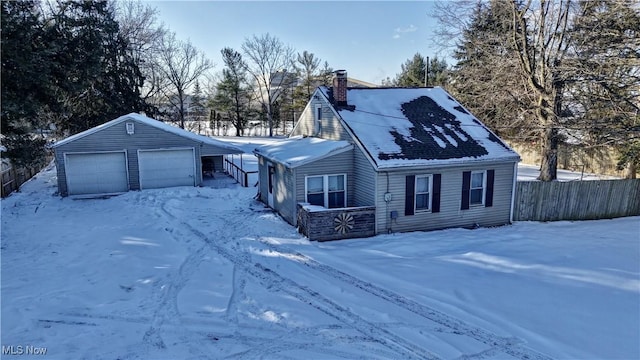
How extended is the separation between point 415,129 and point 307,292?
8.46 meters

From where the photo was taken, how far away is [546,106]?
20266mm

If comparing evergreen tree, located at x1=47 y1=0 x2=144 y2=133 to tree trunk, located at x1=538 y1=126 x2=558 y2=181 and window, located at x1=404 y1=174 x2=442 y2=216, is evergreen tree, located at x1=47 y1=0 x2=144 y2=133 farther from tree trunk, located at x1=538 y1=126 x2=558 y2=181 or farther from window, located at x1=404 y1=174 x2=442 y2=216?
tree trunk, located at x1=538 y1=126 x2=558 y2=181

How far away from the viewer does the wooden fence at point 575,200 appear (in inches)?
608

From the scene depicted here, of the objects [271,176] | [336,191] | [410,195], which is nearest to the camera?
[410,195]

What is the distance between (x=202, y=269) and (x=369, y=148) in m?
6.49

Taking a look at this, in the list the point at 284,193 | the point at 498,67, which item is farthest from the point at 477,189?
the point at 498,67

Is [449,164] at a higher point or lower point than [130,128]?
lower

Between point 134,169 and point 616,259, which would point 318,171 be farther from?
point 134,169

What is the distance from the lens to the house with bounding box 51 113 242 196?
1898 centimetres

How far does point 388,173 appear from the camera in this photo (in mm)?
12891

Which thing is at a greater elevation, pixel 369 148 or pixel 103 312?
pixel 369 148

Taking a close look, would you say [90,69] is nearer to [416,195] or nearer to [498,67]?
[416,195]

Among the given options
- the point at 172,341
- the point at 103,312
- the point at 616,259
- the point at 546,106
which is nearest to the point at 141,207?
the point at 103,312

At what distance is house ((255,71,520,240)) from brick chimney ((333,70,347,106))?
0.12 ft
